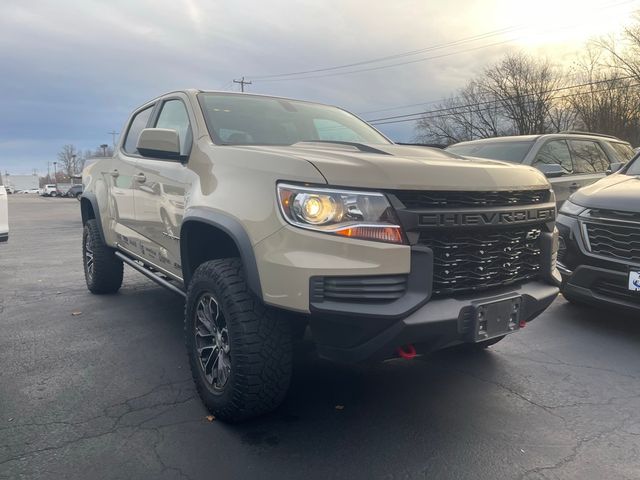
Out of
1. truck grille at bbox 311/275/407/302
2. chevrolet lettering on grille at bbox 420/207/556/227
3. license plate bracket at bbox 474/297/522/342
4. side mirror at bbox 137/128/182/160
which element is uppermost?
side mirror at bbox 137/128/182/160

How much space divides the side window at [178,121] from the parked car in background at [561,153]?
3.79m

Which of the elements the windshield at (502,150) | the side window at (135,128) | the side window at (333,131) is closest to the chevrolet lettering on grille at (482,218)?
the side window at (333,131)

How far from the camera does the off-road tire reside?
5520 mm

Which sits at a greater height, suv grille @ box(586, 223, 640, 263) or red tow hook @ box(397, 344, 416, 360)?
suv grille @ box(586, 223, 640, 263)

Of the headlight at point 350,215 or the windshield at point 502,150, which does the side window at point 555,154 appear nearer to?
the windshield at point 502,150

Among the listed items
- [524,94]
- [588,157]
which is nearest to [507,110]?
[524,94]

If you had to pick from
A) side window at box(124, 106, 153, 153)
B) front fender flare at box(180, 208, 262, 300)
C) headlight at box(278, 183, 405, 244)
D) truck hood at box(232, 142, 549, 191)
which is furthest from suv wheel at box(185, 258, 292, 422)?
side window at box(124, 106, 153, 153)

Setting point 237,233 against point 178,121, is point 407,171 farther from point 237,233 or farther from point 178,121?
point 178,121

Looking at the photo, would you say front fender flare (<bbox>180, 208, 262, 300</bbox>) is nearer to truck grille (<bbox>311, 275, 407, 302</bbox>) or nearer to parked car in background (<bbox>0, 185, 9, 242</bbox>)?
truck grille (<bbox>311, 275, 407, 302</bbox>)

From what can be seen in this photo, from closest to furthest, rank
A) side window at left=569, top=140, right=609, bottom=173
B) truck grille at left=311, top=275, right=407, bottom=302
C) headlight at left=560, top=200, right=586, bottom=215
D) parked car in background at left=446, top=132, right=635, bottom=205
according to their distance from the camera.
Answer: truck grille at left=311, top=275, right=407, bottom=302, headlight at left=560, top=200, right=586, bottom=215, parked car in background at left=446, top=132, right=635, bottom=205, side window at left=569, top=140, right=609, bottom=173

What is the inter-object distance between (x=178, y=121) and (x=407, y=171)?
82.5 inches

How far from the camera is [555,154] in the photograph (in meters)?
7.33

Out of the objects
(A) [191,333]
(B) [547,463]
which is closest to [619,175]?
(B) [547,463]

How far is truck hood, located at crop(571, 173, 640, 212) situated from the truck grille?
9.14ft
